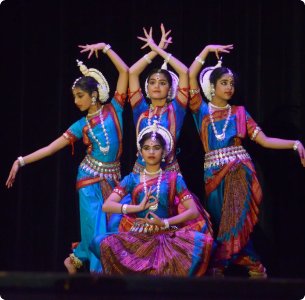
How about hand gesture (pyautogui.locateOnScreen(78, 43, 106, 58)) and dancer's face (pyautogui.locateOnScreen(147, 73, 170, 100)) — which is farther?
hand gesture (pyautogui.locateOnScreen(78, 43, 106, 58))

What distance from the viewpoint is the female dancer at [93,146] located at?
468cm

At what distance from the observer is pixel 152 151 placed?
4355 mm

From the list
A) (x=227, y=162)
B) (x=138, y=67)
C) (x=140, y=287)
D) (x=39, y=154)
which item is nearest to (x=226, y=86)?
(x=227, y=162)

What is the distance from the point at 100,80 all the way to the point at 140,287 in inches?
90.8

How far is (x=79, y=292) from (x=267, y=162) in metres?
2.42

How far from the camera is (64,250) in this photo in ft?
16.4

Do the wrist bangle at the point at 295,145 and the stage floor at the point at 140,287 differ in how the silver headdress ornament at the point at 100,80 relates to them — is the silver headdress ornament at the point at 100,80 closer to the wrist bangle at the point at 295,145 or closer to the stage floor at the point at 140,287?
the wrist bangle at the point at 295,145

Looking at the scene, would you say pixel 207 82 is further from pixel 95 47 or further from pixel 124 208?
pixel 124 208

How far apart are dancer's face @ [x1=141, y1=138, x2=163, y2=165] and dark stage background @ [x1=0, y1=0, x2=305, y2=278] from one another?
59 centimetres

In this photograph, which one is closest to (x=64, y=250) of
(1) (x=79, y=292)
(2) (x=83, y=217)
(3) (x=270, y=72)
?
(2) (x=83, y=217)

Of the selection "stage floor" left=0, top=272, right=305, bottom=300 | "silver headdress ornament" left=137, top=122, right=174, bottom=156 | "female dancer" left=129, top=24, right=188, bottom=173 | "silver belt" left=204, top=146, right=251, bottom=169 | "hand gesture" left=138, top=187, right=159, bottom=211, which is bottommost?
"stage floor" left=0, top=272, right=305, bottom=300

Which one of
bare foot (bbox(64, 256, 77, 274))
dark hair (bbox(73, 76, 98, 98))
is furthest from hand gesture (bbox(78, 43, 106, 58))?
bare foot (bbox(64, 256, 77, 274))

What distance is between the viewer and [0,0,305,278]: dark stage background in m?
4.87

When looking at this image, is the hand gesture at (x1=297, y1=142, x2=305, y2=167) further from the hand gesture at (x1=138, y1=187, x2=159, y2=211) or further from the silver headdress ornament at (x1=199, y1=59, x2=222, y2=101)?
the hand gesture at (x1=138, y1=187, x2=159, y2=211)
